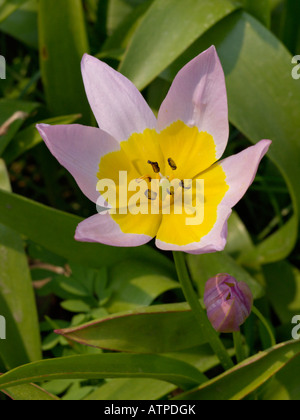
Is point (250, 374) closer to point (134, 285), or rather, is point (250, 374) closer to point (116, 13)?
point (134, 285)

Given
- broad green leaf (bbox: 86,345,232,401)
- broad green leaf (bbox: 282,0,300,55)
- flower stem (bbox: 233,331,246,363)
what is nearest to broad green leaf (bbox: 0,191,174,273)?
broad green leaf (bbox: 86,345,232,401)

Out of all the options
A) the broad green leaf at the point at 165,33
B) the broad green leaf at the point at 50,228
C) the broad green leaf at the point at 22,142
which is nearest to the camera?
the broad green leaf at the point at 50,228

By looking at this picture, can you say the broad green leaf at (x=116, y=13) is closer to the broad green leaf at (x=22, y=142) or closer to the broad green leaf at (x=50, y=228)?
the broad green leaf at (x=22, y=142)

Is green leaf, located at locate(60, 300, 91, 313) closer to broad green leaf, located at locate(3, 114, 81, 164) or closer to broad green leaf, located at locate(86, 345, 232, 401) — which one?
broad green leaf, located at locate(86, 345, 232, 401)

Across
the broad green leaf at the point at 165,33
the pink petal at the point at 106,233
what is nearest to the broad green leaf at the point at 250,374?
the pink petal at the point at 106,233
